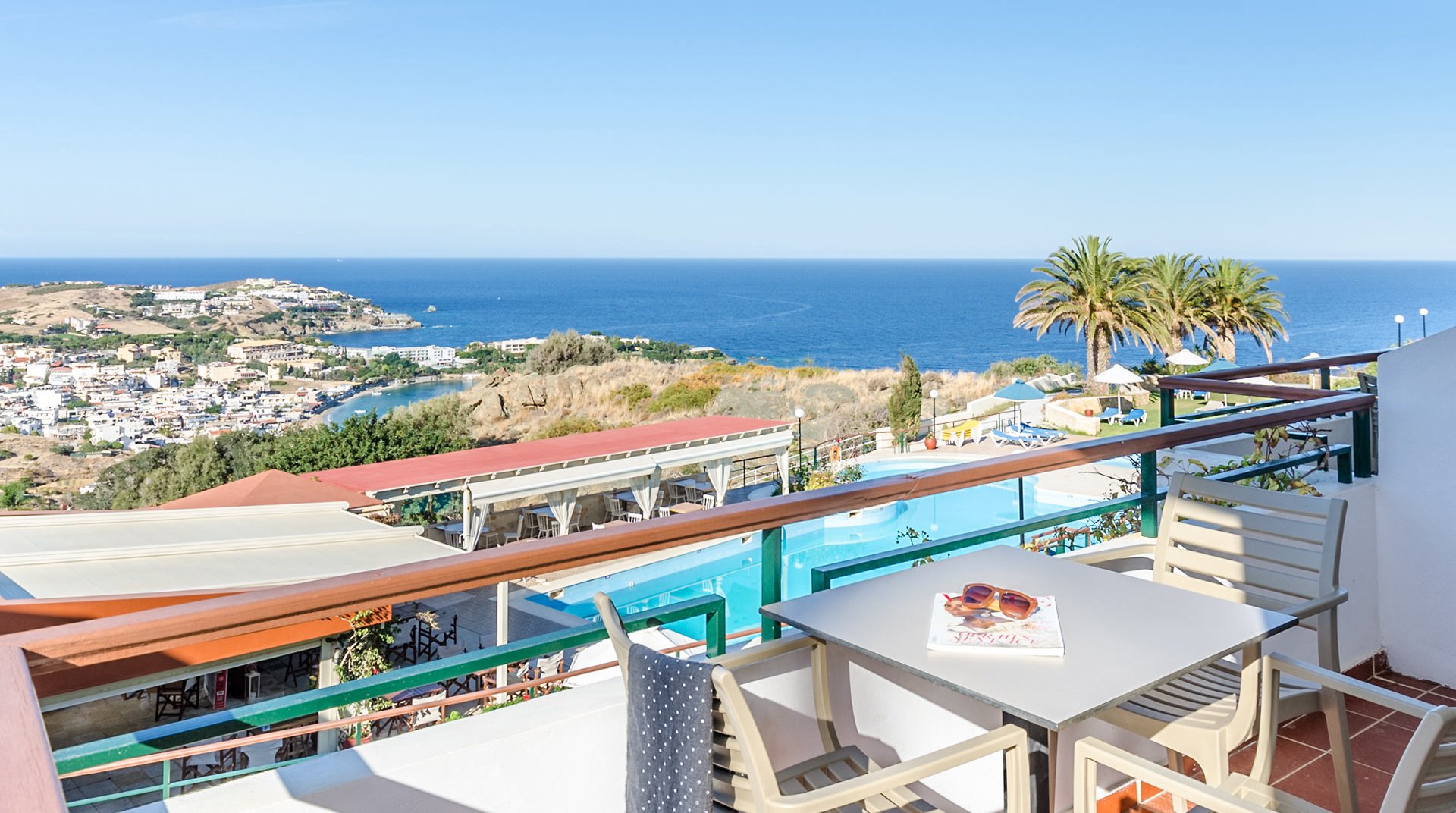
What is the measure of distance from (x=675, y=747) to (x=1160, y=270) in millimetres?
25327

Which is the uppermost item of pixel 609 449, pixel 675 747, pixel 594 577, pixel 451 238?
pixel 451 238

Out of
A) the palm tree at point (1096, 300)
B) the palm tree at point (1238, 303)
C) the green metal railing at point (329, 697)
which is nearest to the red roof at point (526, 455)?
the palm tree at point (1096, 300)

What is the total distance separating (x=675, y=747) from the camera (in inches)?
56.6

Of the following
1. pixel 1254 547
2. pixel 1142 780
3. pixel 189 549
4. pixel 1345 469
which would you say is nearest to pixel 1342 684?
pixel 1142 780

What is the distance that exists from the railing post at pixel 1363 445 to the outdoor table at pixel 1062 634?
207 cm

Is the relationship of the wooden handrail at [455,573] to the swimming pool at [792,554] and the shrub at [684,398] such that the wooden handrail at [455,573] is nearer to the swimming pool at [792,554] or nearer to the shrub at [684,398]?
the swimming pool at [792,554]

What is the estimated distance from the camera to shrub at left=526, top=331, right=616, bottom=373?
3878 cm

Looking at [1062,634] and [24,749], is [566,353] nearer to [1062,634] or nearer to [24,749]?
[1062,634]

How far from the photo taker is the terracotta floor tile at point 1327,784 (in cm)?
264

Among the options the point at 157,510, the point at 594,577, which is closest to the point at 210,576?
the point at 157,510

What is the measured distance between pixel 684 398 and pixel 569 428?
4865 millimetres

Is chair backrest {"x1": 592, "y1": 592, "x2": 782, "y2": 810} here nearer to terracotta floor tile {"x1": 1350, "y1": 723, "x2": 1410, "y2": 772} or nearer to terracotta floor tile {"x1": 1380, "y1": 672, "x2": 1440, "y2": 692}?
terracotta floor tile {"x1": 1350, "y1": 723, "x2": 1410, "y2": 772}

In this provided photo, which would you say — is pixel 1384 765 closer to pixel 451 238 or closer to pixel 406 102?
pixel 406 102

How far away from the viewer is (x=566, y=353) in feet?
129
